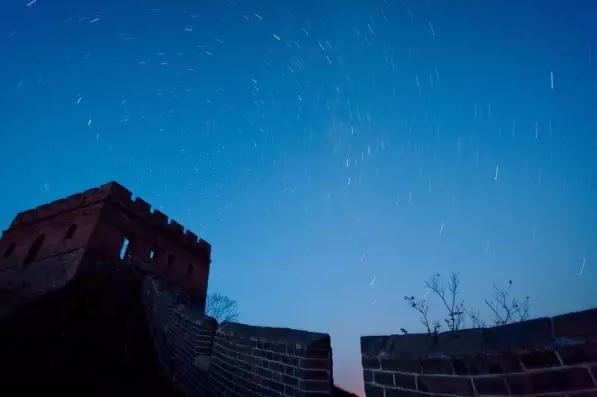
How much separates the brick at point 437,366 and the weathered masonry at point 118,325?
1288 millimetres

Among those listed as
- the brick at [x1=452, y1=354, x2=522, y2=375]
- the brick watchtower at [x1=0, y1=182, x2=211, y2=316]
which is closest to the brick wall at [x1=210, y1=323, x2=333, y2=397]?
the brick at [x1=452, y1=354, x2=522, y2=375]

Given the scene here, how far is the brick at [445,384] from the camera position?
1.50 meters

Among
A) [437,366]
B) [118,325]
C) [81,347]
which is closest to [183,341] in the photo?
[81,347]

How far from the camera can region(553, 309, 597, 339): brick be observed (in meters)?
1.16

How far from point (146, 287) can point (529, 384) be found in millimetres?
11061

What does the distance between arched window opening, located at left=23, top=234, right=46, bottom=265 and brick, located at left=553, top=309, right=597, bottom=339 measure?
56.4ft

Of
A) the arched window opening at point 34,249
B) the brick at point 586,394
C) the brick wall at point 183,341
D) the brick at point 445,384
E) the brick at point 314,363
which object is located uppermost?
the arched window opening at point 34,249

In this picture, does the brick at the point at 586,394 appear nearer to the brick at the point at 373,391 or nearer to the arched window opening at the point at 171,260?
the brick at the point at 373,391

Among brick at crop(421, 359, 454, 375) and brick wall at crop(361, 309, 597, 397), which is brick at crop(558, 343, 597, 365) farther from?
brick at crop(421, 359, 454, 375)

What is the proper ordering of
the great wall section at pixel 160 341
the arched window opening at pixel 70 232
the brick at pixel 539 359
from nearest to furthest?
the brick at pixel 539 359 → the great wall section at pixel 160 341 → the arched window opening at pixel 70 232

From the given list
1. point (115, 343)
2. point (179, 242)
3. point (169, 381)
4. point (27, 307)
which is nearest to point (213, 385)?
point (169, 381)

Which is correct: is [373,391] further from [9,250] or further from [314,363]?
[9,250]

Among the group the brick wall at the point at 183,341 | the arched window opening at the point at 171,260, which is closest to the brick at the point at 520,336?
the brick wall at the point at 183,341

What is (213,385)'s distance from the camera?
442cm
